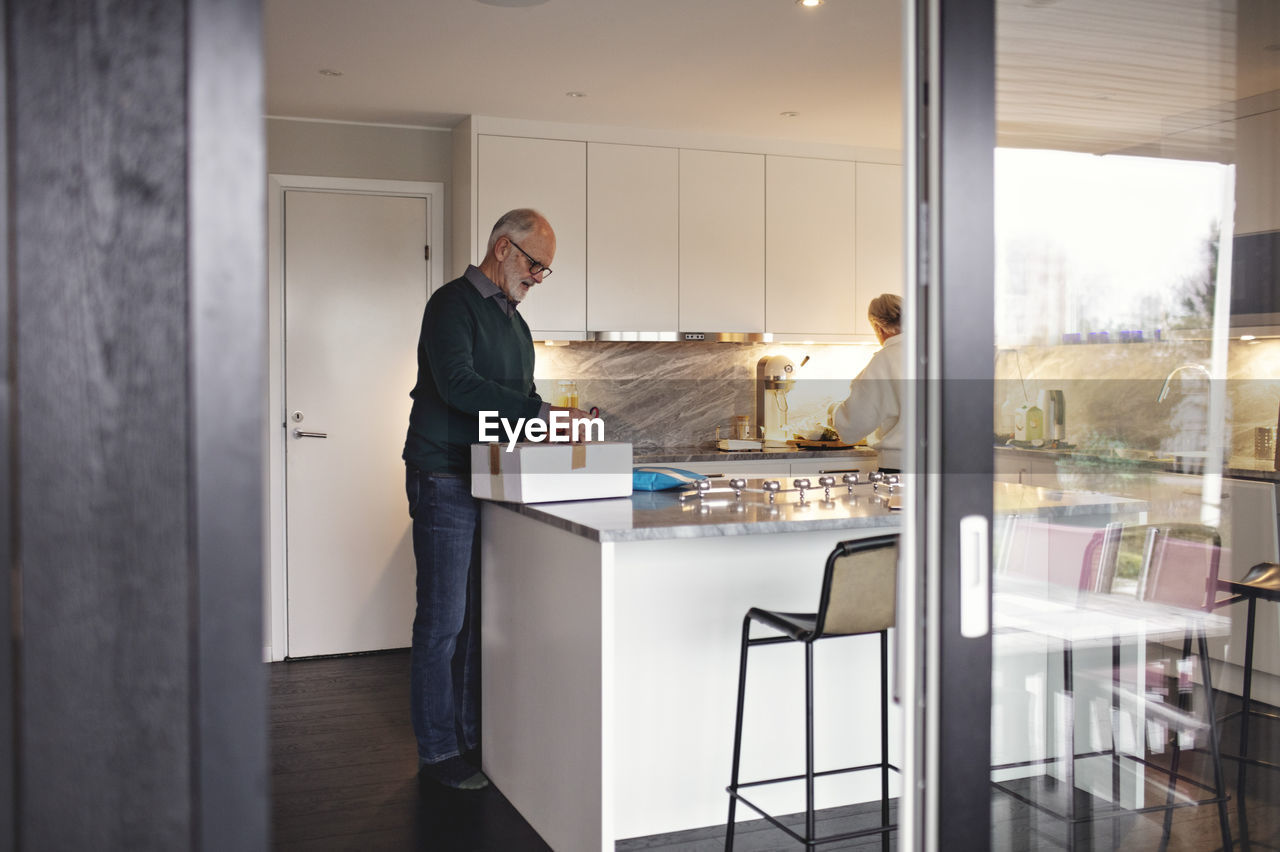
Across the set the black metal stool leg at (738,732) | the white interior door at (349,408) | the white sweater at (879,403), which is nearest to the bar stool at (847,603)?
the black metal stool leg at (738,732)

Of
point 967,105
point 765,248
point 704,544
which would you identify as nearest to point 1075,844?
point 967,105

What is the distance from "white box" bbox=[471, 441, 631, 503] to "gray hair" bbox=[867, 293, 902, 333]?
1.64 m

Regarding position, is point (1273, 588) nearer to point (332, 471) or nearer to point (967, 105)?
point (967, 105)

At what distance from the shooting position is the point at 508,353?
3.41 m

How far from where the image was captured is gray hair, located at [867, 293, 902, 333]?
420 centimetres

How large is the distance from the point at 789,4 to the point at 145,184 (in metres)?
2.88

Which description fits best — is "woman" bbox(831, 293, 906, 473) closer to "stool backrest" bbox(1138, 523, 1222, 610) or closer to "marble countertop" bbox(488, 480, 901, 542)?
"marble countertop" bbox(488, 480, 901, 542)

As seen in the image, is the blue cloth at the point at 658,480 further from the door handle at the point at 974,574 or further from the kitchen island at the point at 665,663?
the door handle at the point at 974,574

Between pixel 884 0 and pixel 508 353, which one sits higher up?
pixel 884 0

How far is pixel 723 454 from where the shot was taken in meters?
5.03

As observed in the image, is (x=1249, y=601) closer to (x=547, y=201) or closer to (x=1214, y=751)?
(x=1214, y=751)

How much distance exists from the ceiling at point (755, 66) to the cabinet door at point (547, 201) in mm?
165

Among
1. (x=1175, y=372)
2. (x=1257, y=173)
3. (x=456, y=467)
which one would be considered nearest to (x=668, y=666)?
(x=456, y=467)

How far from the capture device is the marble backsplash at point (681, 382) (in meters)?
5.32
